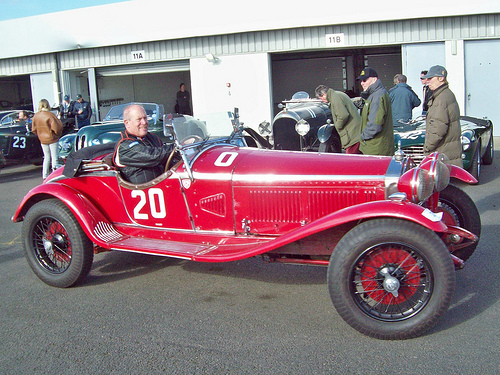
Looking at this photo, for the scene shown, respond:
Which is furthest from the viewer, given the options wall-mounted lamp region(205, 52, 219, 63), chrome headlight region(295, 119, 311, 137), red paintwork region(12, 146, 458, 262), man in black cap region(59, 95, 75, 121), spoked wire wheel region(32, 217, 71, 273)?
wall-mounted lamp region(205, 52, 219, 63)

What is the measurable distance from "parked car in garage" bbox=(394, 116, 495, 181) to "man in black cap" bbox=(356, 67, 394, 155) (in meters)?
1.35

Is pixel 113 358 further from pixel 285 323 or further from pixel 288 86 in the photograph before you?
pixel 288 86

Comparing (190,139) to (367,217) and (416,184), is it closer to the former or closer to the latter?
(367,217)

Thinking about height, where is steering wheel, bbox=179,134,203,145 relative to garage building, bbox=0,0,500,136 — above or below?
below

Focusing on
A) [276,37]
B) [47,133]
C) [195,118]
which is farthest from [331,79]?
[195,118]

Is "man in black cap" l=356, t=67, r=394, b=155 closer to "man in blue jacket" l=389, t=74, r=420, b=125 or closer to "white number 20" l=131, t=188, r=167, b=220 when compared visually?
"white number 20" l=131, t=188, r=167, b=220

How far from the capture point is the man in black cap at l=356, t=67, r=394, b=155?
553 centimetres

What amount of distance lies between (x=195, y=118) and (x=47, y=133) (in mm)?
6324

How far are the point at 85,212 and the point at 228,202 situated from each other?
4.04 ft

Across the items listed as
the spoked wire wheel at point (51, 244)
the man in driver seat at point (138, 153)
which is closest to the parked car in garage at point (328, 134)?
the man in driver seat at point (138, 153)

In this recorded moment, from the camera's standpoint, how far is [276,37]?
14297mm

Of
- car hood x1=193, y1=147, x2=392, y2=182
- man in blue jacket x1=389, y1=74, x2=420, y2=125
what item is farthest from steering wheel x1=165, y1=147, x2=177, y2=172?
man in blue jacket x1=389, y1=74, x2=420, y2=125

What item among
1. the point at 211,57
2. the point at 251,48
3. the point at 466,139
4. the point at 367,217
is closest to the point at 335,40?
the point at 251,48

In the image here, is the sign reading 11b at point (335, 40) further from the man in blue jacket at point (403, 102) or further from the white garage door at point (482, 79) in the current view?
the man in blue jacket at point (403, 102)
